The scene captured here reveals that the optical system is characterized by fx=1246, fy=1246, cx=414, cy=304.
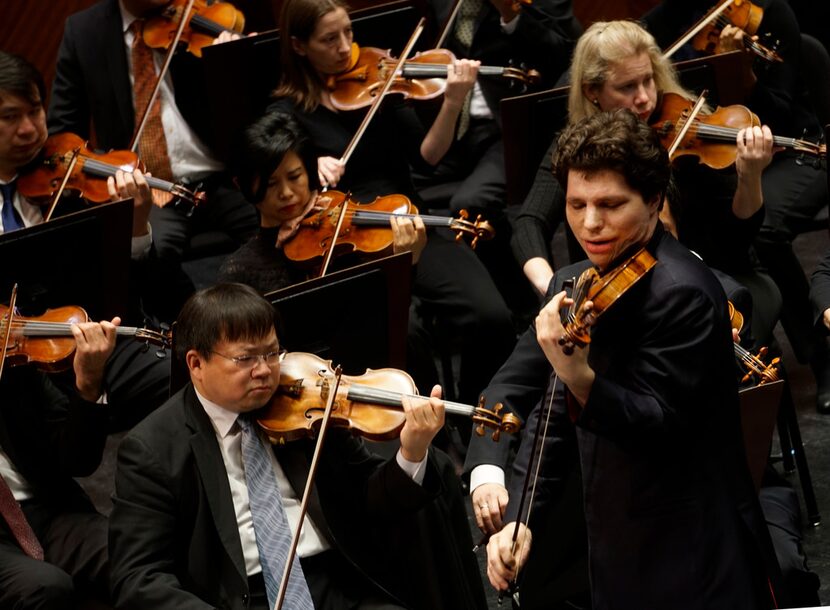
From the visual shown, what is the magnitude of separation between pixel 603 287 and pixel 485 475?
565mm

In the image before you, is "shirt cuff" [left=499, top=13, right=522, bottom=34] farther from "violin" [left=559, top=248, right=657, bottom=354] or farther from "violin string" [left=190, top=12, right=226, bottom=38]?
"violin" [left=559, top=248, right=657, bottom=354]

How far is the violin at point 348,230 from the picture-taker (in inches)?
111

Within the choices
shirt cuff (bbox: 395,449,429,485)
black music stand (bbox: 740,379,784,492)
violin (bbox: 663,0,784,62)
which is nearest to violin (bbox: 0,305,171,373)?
shirt cuff (bbox: 395,449,429,485)

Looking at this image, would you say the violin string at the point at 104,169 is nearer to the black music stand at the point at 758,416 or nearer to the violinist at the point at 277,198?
the violinist at the point at 277,198

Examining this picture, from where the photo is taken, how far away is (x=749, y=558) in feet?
5.68

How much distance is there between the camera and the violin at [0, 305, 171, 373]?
98.5 inches

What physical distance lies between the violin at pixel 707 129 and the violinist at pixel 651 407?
0.98 meters

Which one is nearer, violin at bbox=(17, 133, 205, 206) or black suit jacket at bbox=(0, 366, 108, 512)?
black suit jacket at bbox=(0, 366, 108, 512)

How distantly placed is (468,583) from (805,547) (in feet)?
2.74

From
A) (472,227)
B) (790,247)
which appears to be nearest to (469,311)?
(472,227)

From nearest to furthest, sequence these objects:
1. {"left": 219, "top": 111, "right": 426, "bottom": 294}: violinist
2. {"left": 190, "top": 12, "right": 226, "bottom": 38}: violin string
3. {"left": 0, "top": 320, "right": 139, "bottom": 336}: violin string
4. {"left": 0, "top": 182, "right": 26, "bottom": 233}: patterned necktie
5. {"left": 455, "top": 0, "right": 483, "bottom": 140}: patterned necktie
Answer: {"left": 0, "top": 320, "right": 139, "bottom": 336}: violin string < {"left": 219, "top": 111, "right": 426, "bottom": 294}: violinist < {"left": 0, "top": 182, "right": 26, "bottom": 233}: patterned necktie < {"left": 190, "top": 12, "right": 226, "bottom": 38}: violin string < {"left": 455, "top": 0, "right": 483, "bottom": 140}: patterned necktie

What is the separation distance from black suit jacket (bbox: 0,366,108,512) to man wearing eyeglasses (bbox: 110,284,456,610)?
35 centimetres

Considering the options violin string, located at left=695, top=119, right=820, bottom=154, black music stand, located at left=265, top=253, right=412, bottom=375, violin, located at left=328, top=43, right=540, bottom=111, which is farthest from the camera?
violin, located at left=328, top=43, right=540, bottom=111

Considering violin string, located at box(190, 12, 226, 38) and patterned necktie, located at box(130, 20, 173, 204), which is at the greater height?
violin string, located at box(190, 12, 226, 38)
